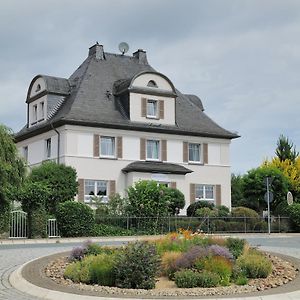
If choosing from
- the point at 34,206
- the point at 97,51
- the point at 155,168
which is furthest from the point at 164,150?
the point at 34,206

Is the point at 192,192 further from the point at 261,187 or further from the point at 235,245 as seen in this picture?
the point at 235,245

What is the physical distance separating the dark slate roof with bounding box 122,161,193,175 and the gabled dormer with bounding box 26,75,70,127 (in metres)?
7.06

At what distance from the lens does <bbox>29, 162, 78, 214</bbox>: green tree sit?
3622 cm

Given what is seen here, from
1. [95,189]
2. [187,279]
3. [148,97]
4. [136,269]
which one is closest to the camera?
[136,269]

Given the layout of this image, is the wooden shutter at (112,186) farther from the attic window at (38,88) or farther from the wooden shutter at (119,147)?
the attic window at (38,88)

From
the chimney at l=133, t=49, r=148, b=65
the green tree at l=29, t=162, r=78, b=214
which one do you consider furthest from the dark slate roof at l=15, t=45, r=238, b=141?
the green tree at l=29, t=162, r=78, b=214

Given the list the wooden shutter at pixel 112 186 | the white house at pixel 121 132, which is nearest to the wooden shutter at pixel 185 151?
the white house at pixel 121 132

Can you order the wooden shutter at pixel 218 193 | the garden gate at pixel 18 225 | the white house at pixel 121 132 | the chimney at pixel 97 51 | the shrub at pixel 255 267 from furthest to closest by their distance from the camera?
the chimney at pixel 97 51, the wooden shutter at pixel 218 193, the white house at pixel 121 132, the garden gate at pixel 18 225, the shrub at pixel 255 267

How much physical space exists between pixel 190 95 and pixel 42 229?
87.6ft

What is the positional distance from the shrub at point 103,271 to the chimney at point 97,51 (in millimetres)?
35750

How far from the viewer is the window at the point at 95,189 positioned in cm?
3997

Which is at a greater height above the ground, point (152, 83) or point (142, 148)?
point (152, 83)

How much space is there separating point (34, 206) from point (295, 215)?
1628 cm

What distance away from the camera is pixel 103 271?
1193 centimetres
